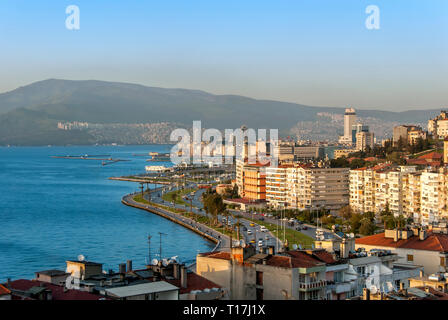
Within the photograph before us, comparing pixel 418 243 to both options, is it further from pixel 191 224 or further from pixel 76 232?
pixel 76 232

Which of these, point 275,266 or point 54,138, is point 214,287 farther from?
point 54,138

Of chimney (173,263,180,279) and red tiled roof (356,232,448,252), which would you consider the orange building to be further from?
chimney (173,263,180,279)

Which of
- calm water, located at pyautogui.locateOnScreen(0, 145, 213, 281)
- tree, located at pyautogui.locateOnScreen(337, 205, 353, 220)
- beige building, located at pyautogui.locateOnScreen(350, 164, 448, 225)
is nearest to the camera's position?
calm water, located at pyautogui.locateOnScreen(0, 145, 213, 281)

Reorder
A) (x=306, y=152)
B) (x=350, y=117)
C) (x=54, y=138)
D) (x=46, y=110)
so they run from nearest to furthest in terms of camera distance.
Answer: (x=306, y=152), (x=350, y=117), (x=54, y=138), (x=46, y=110)

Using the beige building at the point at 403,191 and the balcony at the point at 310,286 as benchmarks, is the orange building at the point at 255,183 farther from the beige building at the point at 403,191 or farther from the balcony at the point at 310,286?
the balcony at the point at 310,286

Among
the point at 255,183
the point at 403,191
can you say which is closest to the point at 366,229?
the point at 403,191

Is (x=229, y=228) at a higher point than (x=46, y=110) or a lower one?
lower

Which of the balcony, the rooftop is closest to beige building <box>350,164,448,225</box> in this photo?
the balcony

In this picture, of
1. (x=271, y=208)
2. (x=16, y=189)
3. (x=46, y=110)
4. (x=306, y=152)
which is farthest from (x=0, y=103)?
(x=271, y=208)

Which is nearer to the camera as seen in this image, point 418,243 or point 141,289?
point 141,289
